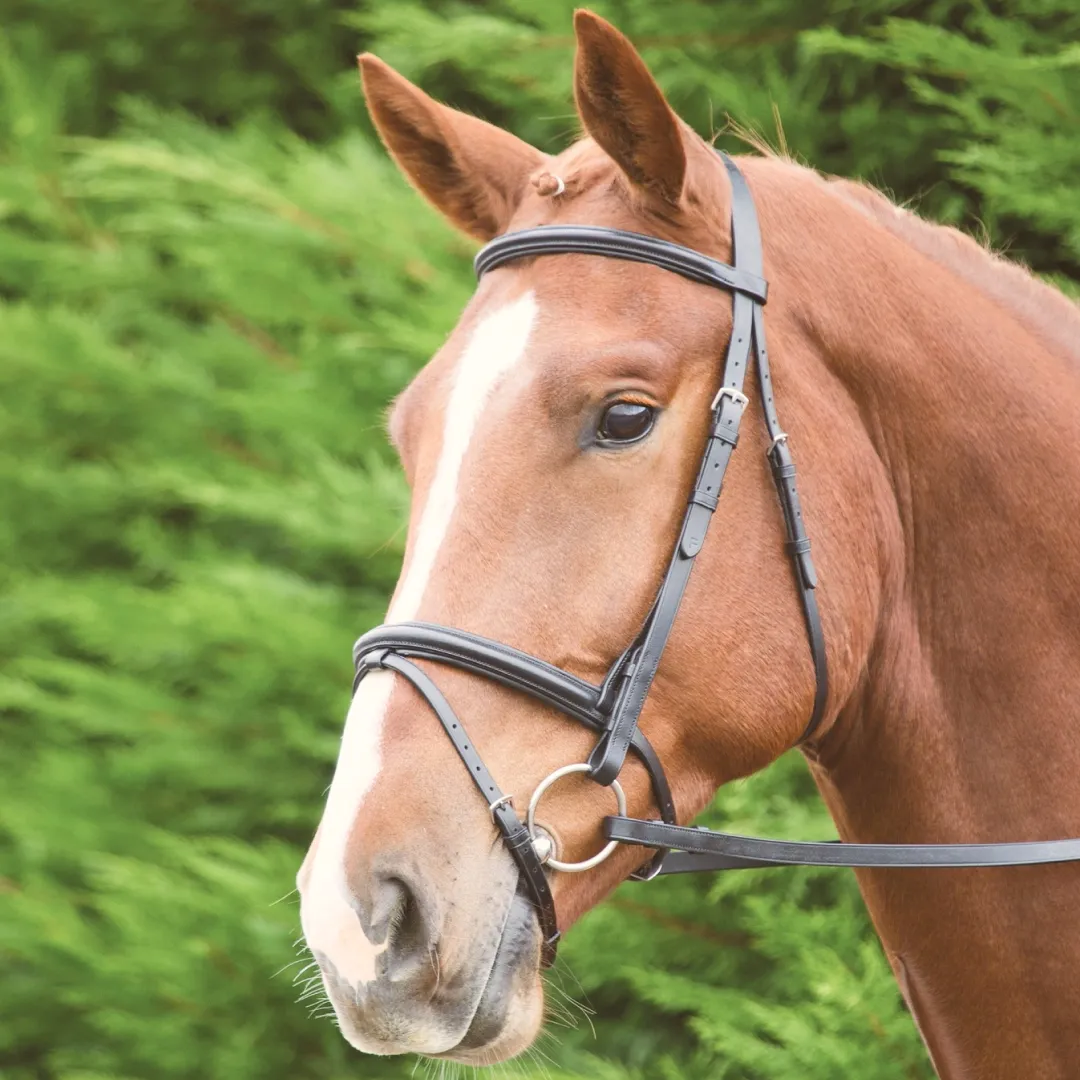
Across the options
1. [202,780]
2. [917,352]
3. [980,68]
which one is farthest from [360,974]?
[202,780]

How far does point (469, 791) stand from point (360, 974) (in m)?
0.25

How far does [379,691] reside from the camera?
5.11ft

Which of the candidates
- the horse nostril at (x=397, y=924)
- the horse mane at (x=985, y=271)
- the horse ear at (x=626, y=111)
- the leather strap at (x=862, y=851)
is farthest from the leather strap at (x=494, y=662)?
the horse mane at (x=985, y=271)

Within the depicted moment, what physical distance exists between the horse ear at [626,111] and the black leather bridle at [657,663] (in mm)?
93

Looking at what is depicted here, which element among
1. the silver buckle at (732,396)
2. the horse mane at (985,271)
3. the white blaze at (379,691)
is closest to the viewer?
the white blaze at (379,691)

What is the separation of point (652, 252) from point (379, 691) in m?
0.71

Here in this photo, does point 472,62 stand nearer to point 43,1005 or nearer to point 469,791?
point 469,791

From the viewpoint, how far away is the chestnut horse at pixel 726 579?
4.94ft

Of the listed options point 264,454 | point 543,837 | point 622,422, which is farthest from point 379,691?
point 264,454

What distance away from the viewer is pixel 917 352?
70.4 inches

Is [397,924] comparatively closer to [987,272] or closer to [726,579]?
[726,579]

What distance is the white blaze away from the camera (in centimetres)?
143

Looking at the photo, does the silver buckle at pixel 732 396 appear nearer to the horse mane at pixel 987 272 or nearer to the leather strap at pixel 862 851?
the horse mane at pixel 987 272

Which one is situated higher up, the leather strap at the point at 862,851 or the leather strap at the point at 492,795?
the leather strap at the point at 492,795
